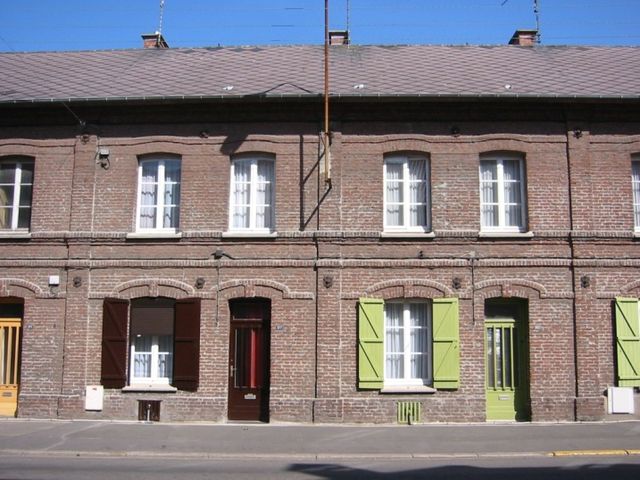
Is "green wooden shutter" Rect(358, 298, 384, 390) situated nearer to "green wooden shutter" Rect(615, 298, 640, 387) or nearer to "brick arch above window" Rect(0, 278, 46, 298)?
"green wooden shutter" Rect(615, 298, 640, 387)

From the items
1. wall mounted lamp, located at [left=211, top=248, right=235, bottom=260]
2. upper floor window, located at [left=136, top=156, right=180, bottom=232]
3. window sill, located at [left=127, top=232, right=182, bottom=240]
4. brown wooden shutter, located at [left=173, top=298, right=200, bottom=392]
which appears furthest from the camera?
upper floor window, located at [left=136, top=156, right=180, bottom=232]

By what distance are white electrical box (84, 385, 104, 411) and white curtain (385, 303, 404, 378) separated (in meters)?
6.37

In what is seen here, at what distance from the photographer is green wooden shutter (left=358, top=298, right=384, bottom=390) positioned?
1460 cm

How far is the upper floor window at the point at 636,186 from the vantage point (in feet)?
50.8

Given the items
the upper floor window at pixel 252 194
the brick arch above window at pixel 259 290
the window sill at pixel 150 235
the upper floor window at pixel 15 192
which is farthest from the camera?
the upper floor window at pixel 15 192

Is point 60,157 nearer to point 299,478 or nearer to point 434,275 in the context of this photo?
point 434,275

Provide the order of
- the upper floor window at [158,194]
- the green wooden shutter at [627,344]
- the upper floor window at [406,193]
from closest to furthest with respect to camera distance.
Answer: the green wooden shutter at [627,344] → the upper floor window at [406,193] → the upper floor window at [158,194]

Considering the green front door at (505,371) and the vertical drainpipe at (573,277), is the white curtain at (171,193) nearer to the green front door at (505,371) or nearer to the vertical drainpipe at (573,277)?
the green front door at (505,371)

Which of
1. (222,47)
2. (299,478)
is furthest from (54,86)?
(299,478)

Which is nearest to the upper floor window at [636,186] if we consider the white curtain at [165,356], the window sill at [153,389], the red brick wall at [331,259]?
the red brick wall at [331,259]

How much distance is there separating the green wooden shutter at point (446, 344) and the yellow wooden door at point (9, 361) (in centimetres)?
952

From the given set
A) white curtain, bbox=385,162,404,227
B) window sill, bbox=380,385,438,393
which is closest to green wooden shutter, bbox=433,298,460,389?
window sill, bbox=380,385,438,393

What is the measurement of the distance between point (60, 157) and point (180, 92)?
10.6ft

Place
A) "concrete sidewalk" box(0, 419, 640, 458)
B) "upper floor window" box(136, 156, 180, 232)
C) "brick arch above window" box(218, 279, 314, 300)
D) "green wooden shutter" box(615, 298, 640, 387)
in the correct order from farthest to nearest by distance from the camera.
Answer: "upper floor window" box(136, 156, 180, 232)
"brick arch above window" box(218, 279, 314, 300)
"green wooden shutter" box(615, 298, 640, 387)
"concrete sidewalk" box(0, 419, 640, 458)
